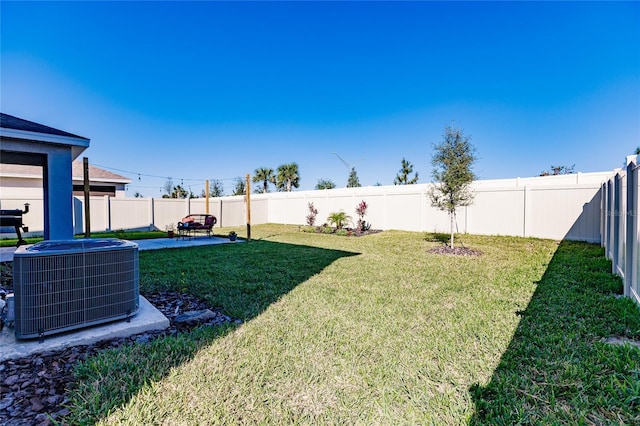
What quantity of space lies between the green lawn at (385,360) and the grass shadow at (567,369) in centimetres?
1

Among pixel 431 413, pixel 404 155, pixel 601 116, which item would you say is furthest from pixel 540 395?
pixel 404 155

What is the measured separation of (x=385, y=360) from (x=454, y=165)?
7206 millimetres

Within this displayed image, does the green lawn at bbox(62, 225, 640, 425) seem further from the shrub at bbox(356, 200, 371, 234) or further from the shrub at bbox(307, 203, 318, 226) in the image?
the shrub at bbox(307, 203, 318, 226)

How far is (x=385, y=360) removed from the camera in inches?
93.7

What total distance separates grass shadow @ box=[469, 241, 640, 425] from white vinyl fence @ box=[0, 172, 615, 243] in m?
6.68

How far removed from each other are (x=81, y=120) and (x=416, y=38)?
51.0ft

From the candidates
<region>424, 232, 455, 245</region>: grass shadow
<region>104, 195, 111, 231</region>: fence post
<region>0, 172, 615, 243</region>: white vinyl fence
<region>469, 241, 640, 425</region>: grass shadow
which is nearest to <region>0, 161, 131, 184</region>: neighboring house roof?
<region>104, 195, 111, 231</region>: fence post

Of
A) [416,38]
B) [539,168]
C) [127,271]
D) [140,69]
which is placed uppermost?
[416,38]

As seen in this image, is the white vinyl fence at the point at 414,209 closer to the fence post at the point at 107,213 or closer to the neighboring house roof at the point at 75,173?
the fence post at the point at 107,213

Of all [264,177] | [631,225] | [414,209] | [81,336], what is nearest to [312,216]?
[414,209]

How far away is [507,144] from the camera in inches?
640

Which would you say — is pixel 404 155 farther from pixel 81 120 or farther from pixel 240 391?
pixel 240 391

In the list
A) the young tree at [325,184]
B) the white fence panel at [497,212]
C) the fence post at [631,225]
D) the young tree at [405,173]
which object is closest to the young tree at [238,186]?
the young tree at [325,184]

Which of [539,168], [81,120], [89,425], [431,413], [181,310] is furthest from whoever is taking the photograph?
→ [539,168]
